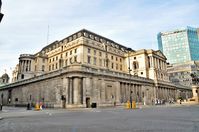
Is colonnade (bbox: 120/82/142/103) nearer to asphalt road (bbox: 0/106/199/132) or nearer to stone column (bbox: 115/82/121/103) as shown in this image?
stone column (bbox: 115/82/121/103)

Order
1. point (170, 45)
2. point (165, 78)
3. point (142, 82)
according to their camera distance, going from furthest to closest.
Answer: point (170, 45)
point (165, 78)
point (142, 82)

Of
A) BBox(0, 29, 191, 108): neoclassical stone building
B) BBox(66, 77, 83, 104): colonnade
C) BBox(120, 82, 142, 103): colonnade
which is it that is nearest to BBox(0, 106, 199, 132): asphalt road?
BBox(66, 77, 83, 104): colonnade

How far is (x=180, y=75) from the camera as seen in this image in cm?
12456

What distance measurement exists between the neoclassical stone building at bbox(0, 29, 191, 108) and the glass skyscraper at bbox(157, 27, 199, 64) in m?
68.7

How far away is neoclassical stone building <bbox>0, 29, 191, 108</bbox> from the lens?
4538 centimetres

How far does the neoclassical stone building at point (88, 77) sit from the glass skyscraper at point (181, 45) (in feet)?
225

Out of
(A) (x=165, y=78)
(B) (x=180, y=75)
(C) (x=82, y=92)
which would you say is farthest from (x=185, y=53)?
(C) (x=82, y=92)

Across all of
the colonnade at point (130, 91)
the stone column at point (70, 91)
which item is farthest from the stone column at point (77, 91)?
the colonnade at point (130, 91)

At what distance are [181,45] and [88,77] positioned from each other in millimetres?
145636

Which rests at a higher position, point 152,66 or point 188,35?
point 188,35

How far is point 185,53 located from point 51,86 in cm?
14663

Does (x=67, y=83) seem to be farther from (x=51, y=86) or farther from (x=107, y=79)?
(x=107, y=79)

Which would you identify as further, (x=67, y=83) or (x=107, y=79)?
(x=107, y=79)

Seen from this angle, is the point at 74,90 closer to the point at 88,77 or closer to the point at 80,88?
the point at 80,88
